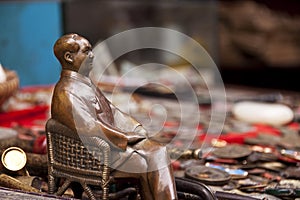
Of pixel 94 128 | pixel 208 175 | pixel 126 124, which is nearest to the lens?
pixel 94 128

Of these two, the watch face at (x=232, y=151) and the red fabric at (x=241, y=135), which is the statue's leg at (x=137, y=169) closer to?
the watch face at (x=232, y=151)

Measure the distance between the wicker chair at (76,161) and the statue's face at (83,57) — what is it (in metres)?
0.14

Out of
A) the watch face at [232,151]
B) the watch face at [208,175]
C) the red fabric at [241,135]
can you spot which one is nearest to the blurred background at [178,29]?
the red fabric at [241,135]

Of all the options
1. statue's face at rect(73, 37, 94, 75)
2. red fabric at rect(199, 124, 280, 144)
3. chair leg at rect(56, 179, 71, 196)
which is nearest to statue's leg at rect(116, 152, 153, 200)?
chair leg at rect(56, 179, 71, 196)

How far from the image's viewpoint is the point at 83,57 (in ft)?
4.20

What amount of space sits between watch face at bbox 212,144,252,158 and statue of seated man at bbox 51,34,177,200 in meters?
0.56

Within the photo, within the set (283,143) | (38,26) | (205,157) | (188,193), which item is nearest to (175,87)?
(38,26)

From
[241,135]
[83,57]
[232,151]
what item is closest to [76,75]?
[83,57]

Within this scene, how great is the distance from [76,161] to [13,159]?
213 mm

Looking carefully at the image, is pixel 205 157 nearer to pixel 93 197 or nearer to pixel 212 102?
pixel 93 197

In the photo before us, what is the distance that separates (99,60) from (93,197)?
61.9 inches

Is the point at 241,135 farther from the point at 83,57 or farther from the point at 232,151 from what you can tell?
the point at 83,57

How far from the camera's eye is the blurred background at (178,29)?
2.98 m

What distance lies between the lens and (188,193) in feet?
4.48
